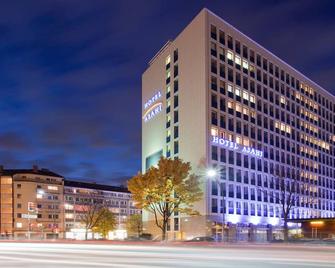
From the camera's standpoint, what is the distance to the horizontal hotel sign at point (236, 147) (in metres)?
103

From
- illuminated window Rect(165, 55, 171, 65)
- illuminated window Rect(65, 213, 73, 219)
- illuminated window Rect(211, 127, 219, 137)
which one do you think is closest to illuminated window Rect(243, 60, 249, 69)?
illuminated window Rect(165, 55, 171, 65)

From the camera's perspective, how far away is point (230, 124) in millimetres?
108500

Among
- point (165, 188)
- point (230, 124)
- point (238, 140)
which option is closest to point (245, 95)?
point (230, 124)

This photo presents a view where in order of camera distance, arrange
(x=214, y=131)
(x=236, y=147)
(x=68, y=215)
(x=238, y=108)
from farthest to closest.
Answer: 1. (x=68, y=215)
2. (x=238, y=108)
3. (x=236, y=147)
4. (x=214, y=131)

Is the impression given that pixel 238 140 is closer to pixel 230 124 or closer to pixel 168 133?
pixel 230 124

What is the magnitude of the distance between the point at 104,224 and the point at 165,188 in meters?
56.7

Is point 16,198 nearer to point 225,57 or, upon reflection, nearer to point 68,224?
point 68,224

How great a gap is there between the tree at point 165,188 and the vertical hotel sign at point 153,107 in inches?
1145

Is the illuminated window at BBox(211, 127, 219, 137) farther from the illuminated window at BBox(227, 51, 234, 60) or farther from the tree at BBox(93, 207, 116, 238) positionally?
the tree at BBox(93, 207, 116, 238)

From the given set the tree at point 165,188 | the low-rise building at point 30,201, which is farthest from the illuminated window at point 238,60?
the low-rise building at point 30,201

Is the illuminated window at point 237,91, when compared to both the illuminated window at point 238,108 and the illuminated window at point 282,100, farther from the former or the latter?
the illuminated window at point 282,100

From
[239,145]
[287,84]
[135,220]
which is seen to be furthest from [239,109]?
[135,220]

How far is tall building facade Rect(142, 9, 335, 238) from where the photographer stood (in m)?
102

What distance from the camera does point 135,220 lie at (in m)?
143
